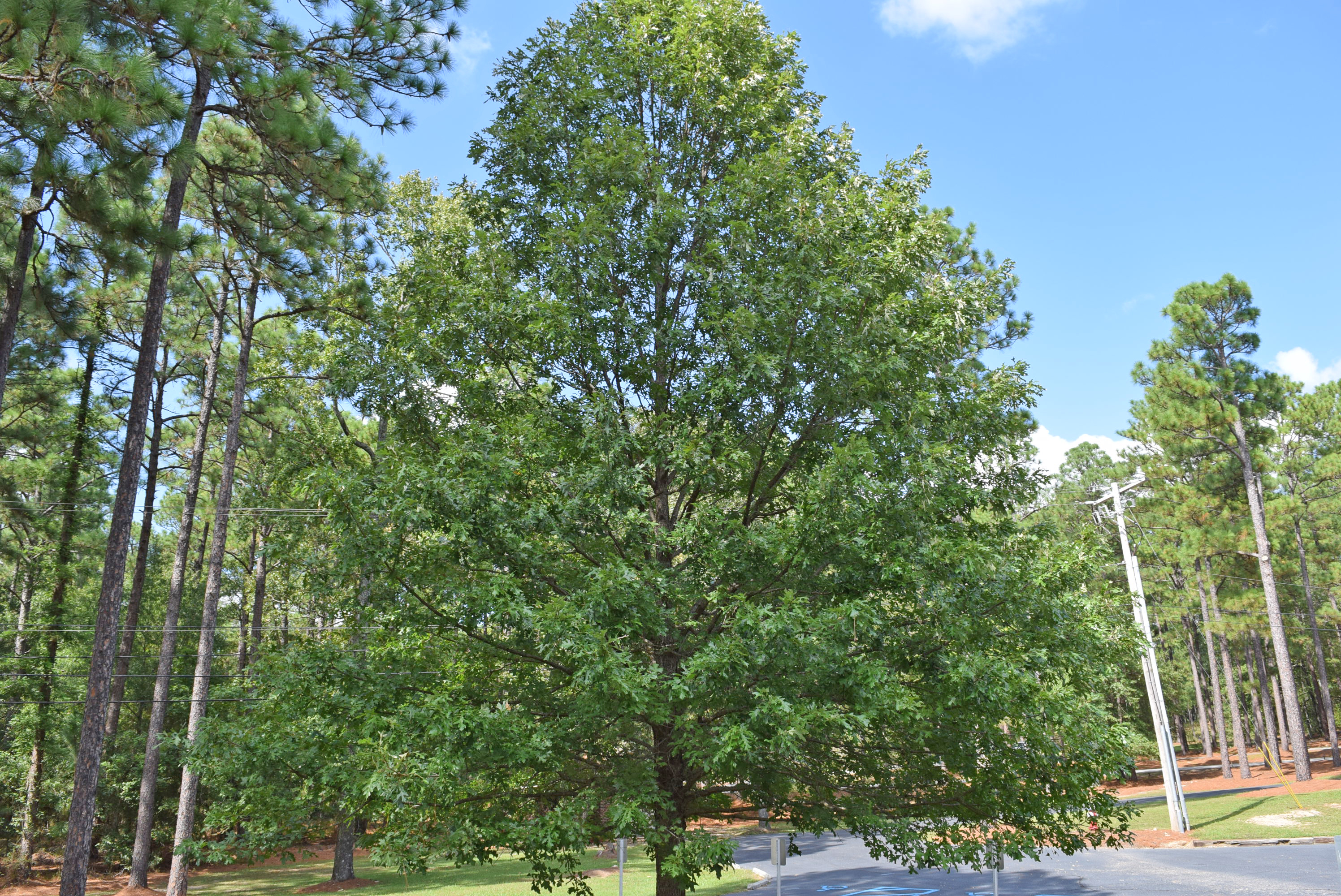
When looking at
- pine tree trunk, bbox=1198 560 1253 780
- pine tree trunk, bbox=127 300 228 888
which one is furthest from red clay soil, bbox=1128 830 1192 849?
pine tree trunk, bbox=127 300 228 888

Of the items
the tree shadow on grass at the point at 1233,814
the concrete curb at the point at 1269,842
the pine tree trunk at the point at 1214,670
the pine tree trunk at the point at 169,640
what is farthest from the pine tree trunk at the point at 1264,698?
the pine tree trunk at the point at 169,640

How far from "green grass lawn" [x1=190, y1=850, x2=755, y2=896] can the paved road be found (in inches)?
103

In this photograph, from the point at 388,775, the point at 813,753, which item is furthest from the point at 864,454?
the point at 388,775

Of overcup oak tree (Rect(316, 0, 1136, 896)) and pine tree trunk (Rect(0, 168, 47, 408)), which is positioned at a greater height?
pine tree trunk (Rect(0, 168, 47, 408))

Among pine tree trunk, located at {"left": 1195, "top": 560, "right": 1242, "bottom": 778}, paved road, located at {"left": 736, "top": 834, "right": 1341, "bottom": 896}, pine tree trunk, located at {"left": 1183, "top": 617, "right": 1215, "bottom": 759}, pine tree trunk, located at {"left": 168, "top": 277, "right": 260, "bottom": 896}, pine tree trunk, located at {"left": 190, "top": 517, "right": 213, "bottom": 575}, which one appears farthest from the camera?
pine tree trunk, located at {"left": 1183, "top": 617, "right": 1215, "bottom": 759}

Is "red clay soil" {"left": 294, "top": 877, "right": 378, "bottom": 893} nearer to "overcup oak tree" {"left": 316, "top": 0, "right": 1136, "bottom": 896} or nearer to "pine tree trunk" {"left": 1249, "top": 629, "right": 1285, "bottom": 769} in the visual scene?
"overcup oak tree" {"left": 316, "top": 0, "right": 1136, "bottom": 896}

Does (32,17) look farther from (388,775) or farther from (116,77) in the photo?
(388,775)

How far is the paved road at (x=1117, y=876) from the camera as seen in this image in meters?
16.0

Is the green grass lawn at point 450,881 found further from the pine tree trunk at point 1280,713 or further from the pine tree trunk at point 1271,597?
the pine tree trunk at point 1280,713

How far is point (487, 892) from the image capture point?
19406 millimetres

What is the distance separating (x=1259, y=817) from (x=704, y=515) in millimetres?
26050

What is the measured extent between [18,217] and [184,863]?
543 inches

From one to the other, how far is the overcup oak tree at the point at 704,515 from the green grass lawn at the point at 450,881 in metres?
12.3

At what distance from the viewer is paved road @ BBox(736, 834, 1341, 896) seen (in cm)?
1605
